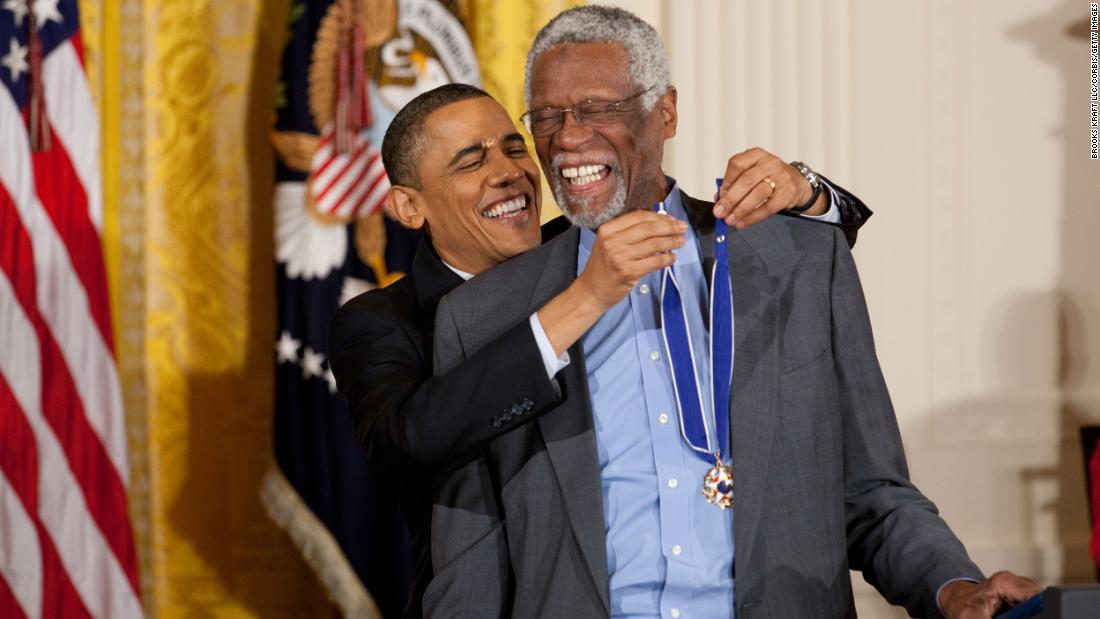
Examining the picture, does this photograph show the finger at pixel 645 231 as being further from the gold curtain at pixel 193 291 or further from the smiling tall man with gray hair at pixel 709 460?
the gold curtain at pixel 193 291

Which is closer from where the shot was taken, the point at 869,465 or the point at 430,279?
the point at 869,465

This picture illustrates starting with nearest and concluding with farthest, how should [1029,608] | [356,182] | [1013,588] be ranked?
1. [1029,608]
2. [1013,588]
3. [356,182]

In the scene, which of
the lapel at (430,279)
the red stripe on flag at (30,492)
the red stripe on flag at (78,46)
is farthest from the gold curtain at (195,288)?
the lapel at (430,279)

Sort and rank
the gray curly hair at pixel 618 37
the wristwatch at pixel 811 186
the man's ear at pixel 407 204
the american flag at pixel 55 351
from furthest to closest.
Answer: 1. the american flag at pixel 55 351
2. the man's ear at pixel 407 204
3. the gray curly hair at pixel 618 37
4. the wristwatch at pixel 811 186

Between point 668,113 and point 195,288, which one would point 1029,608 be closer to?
point 668,113

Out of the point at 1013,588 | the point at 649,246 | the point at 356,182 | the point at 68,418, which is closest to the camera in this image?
the point at 1013,588

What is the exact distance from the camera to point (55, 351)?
391cm

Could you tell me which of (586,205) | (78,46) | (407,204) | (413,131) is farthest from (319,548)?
(586,205)

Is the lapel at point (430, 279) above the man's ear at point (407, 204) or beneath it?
beneath

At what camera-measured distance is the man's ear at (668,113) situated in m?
2.16

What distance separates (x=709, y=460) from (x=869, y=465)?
25 cm

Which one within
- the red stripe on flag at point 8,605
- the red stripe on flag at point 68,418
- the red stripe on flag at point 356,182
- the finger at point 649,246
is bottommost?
the red stripe on flag at point 8,605

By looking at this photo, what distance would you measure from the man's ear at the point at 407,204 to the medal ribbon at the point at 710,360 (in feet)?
2.63

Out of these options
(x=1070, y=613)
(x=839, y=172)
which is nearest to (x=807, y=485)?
(x=1070, y=613)
